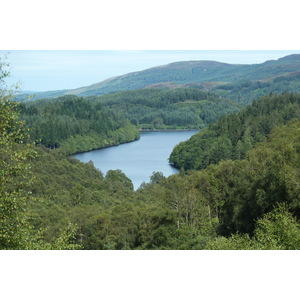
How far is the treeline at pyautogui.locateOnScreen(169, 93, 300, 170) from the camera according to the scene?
123 ft

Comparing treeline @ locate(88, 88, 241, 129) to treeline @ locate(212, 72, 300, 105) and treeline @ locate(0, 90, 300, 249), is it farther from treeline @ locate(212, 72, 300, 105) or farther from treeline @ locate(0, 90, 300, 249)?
treeline @ locate(0, 90, 300, 249)

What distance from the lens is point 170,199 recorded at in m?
17.4

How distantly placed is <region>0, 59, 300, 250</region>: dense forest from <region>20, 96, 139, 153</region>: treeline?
18197 millimetres

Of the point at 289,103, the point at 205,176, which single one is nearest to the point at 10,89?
the point at 205,176

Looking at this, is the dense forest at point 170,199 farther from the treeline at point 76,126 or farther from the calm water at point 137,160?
the treeline at point 76,126

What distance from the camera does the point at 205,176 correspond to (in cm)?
1873

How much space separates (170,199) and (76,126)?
154 feet

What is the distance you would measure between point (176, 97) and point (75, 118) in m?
39.9

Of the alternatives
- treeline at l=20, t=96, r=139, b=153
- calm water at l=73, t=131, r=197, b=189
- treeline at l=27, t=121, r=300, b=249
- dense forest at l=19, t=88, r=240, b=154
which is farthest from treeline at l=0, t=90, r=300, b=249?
treeline at l=20, t=96, r=139, b=153

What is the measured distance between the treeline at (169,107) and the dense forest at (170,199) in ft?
133

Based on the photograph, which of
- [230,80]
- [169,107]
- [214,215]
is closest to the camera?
[214,215]

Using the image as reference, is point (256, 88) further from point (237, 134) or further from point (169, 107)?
point (237, 134)

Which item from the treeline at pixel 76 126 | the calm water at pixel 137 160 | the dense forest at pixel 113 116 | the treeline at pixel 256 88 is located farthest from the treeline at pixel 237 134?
the treeline at pixel 256 88

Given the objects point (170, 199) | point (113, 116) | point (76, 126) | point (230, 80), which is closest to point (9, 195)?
point (170, 199)
